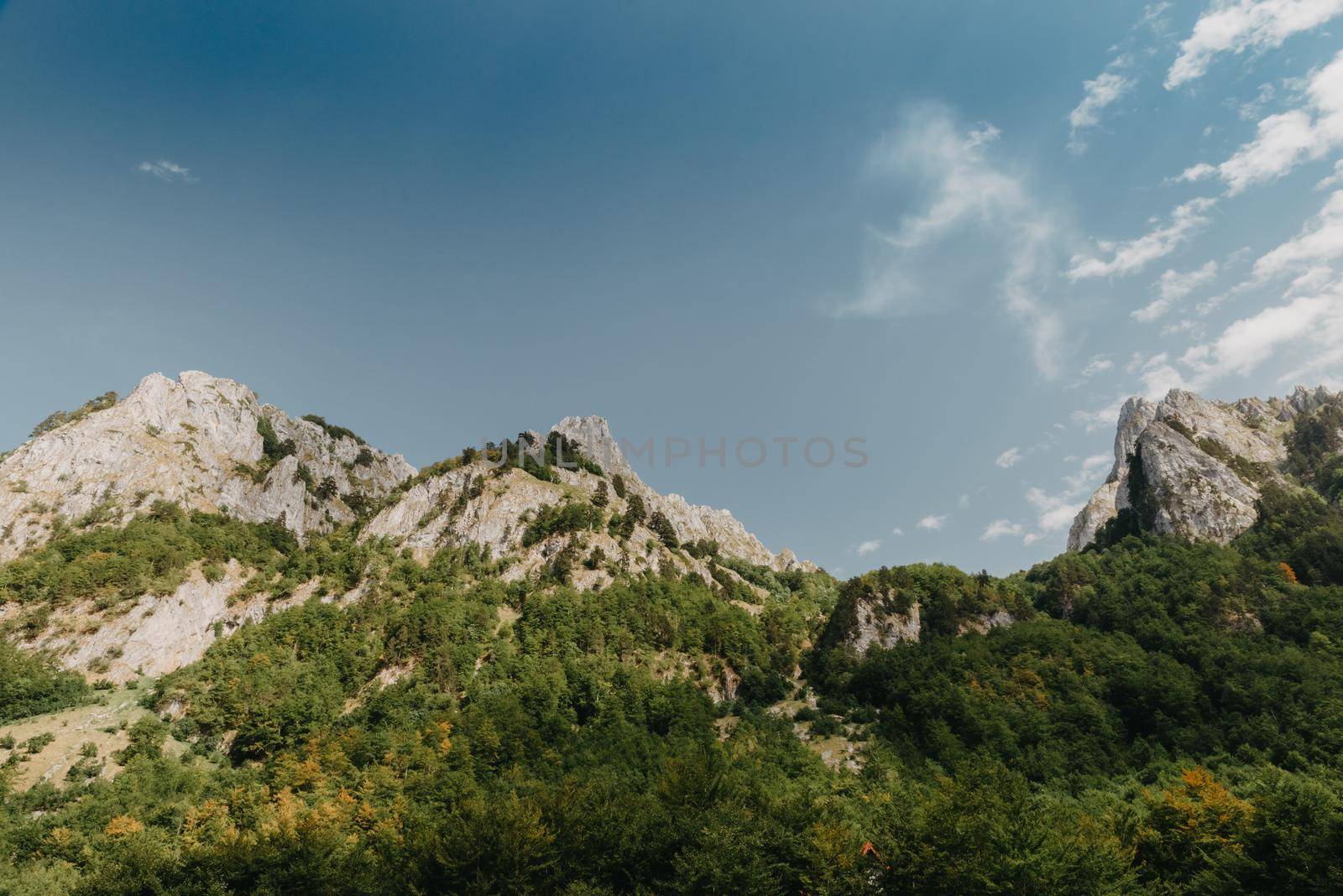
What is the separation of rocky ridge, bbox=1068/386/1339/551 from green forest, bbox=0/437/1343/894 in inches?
251

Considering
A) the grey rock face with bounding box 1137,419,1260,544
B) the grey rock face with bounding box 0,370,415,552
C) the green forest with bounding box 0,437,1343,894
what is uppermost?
the grey rock face with bounding box 0,370,415,552

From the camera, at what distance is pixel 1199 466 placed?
122m

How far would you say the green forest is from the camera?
36.1m

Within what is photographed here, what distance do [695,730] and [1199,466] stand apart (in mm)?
122103

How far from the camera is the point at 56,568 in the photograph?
84750 mm

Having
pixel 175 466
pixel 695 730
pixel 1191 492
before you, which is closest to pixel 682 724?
pixel 695 730

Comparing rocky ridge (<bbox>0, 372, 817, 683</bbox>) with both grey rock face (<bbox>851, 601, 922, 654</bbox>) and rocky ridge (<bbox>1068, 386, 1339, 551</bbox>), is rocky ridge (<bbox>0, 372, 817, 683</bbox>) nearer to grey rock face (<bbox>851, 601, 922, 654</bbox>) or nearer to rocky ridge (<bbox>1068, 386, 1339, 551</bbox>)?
grey rock face (<bbox>851, 601, 922, 654</bbox>)

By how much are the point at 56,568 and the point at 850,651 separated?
392 feet

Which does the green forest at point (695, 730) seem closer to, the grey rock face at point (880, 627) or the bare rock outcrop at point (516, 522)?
the grey rock face at point (880, 627)

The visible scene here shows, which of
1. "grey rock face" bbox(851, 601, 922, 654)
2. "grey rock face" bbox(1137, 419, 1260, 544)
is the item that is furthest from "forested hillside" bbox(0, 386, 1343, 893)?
"grey rock face" bbox(1137, 419, 1260, 544)

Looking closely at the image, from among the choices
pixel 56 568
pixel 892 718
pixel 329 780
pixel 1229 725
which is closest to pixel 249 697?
pixel 329 780

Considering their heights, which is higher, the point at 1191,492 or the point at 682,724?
the point at 1191,492

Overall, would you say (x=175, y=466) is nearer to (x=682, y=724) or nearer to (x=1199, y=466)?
(x=682, y=724)

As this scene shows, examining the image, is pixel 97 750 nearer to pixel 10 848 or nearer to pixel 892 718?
pixel 10 848
